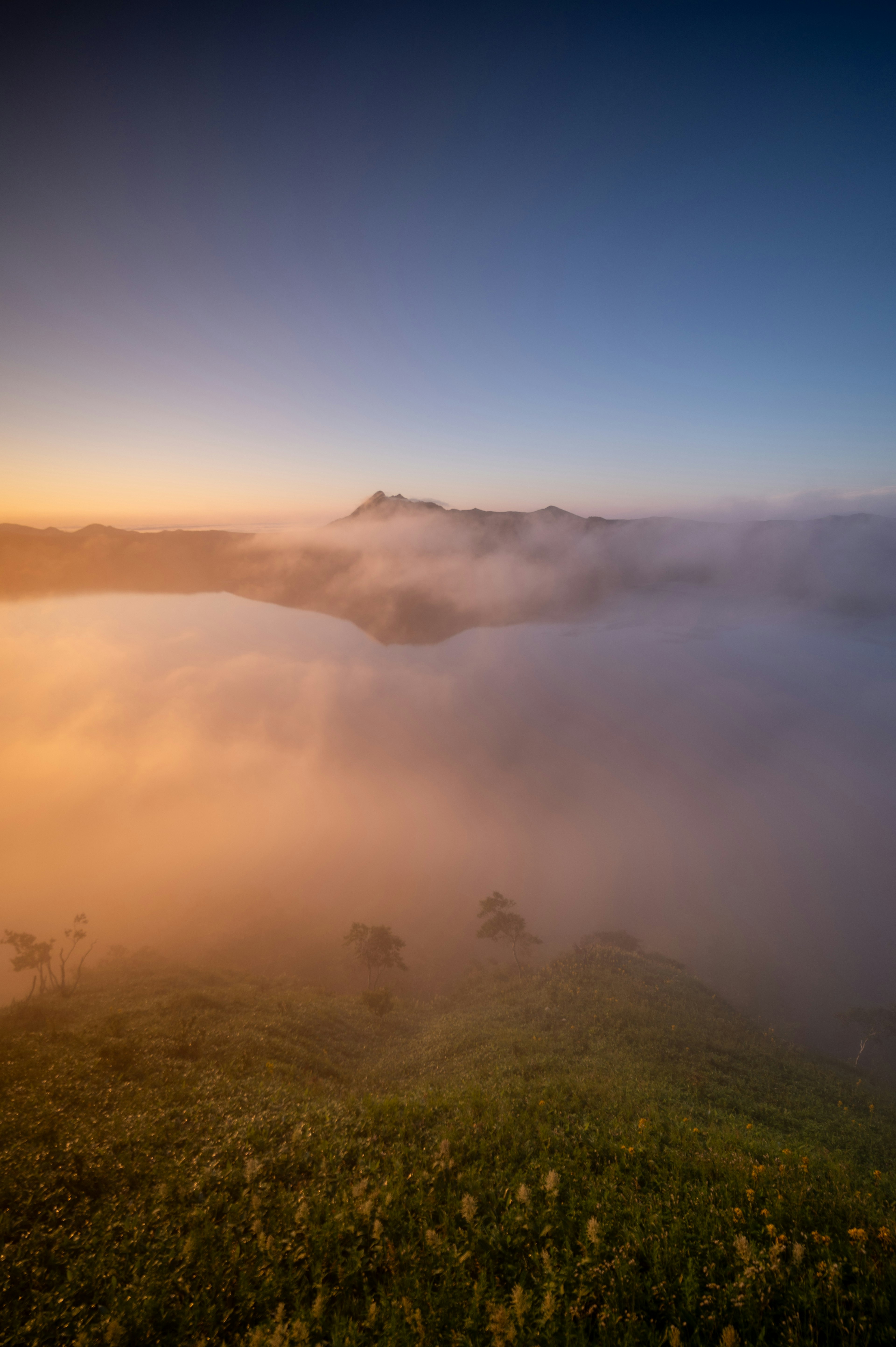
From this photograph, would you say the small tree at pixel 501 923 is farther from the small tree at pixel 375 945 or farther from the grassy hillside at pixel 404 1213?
the grassy hillside at pixel 404 1213

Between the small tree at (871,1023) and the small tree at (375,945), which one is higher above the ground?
the small tree at (375,945)

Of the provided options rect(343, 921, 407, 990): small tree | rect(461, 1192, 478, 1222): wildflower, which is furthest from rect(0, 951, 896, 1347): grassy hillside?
rect(343, 921, 407, 990): small tree

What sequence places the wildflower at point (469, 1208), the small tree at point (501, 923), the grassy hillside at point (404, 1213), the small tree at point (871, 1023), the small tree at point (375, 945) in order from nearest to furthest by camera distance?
the grassy hillside at point (404, 1213) < the wildflower at point (469, 1208) < the small tree at point (871, 1023) < the small tree at point (375, 945) < the small tree at point (501, 923)

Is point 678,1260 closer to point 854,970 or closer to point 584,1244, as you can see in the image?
point 584,1244

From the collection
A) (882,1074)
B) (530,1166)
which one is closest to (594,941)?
(882,1074)

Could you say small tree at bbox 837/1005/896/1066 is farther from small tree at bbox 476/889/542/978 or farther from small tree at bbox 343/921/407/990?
small tree at bbox 343/921/407/990

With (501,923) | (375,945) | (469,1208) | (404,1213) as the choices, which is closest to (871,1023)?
(501,923)

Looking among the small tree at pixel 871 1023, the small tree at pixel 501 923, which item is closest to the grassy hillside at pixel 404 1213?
the small tree at pixel 501 923
